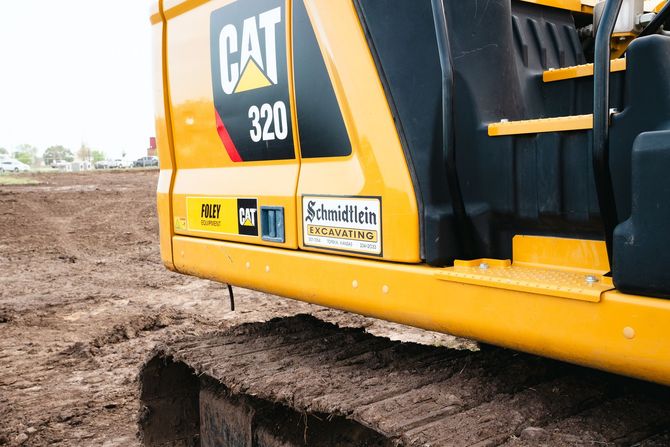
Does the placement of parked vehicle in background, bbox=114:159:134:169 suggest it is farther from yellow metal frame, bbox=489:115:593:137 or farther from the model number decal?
yellow metal frame, bbox=489:115:593:137

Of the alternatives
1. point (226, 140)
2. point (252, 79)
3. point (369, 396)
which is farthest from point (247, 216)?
point (369, 396)

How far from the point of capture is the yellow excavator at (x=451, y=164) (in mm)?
1572

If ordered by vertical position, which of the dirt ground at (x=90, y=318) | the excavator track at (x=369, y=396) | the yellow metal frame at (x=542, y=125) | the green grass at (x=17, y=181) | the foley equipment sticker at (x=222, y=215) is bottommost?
the dirt ground at (x=90, y=318)

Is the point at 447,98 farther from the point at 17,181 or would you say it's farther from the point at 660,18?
the point at 17,181

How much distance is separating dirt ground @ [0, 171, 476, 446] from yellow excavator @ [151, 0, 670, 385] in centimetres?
207

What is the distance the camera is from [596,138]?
5.14ft

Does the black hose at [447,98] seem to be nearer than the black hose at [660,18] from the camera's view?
No

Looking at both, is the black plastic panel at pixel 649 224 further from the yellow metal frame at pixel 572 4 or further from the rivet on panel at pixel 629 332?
the yellow metal frame at pixel 572 4

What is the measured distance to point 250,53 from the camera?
106 inches

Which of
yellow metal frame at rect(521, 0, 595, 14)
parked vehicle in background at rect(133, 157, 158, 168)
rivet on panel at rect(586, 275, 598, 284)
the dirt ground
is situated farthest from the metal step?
parked vehicle in background at rect(133, 157, 158, 168)

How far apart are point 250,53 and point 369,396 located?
1.34m

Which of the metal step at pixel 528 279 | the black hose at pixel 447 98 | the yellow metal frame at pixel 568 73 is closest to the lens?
the metal step at pixel 528 279

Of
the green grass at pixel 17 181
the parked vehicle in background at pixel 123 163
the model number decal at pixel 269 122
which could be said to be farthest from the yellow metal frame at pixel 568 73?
the parked vehicle in background at pixel 123 163

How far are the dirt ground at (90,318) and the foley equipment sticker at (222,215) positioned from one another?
5.44 feet
